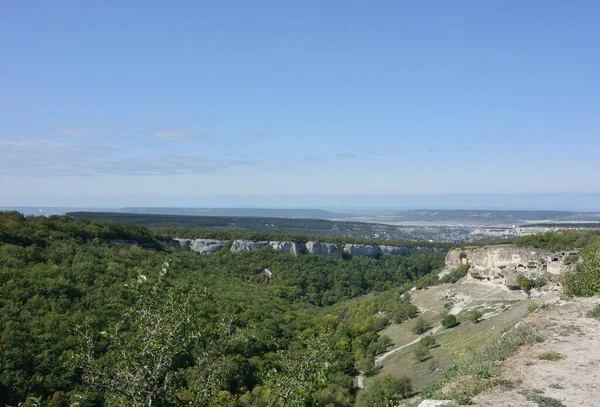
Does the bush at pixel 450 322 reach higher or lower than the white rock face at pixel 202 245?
lower

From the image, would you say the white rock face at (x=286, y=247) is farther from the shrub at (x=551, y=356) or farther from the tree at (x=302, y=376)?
the tree at (x=302, y=376)

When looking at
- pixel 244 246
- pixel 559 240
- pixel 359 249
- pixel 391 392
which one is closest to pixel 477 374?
pixel 391 392

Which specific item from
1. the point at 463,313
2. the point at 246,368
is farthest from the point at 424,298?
the point at 246,368

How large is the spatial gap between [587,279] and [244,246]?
4940 centimetres

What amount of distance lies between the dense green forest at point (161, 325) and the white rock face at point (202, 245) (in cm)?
404

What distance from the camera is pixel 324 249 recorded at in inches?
2566

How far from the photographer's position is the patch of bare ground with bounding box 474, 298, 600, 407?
684 centimetres

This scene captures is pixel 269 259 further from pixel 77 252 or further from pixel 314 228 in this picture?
pixel 314 228

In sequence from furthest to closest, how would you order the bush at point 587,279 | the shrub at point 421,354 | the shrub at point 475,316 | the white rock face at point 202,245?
1. the white rock face at point 202,245
2. the shrub at point 475,316
3. the shrub at point 421,354
4. the bush at point 587,279

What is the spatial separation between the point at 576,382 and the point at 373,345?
71.1 feet

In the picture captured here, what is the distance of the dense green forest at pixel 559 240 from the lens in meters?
27.9

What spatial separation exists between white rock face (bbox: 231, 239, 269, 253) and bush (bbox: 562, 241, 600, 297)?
47.2m

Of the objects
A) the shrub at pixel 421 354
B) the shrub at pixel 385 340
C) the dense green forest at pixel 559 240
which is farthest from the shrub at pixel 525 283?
the shrub at pixel 421 354

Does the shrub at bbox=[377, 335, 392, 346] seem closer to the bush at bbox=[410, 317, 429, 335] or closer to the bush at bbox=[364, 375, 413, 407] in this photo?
the bush at bbox=[410, 317, 429, 335]
